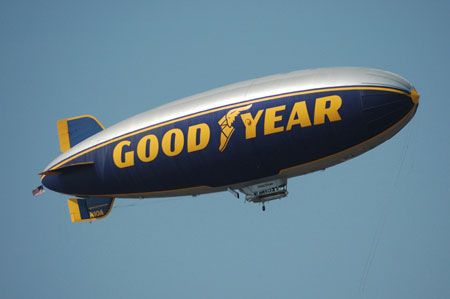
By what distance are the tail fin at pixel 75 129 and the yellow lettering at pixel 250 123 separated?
8022mm

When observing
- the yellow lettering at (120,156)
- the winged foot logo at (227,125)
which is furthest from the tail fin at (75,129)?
the winged foot logo at (227,125)

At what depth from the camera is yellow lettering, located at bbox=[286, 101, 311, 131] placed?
86.8 feet

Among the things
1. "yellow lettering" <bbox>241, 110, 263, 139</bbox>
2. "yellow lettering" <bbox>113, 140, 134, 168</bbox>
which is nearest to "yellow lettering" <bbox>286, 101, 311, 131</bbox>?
"yellow lettering" <bbox>241, 110, 263, 139</bbox>

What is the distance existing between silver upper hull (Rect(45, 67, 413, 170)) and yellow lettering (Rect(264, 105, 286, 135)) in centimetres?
49

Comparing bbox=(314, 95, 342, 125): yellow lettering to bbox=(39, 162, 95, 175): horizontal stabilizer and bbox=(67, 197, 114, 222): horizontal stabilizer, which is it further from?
bbox=(67, 197, 114, 222): horizontal stabilizer

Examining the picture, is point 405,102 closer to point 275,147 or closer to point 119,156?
point 275,147

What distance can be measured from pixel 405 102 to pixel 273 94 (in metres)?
3.69

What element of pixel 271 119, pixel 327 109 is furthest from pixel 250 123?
pixel 327 109

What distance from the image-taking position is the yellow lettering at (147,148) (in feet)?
94.4

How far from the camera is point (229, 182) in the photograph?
28.1m

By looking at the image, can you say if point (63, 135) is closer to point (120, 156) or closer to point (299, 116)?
point (120, 156)

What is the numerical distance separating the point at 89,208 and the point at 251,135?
8.05 meters

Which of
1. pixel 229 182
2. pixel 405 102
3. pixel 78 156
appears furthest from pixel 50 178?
pixel 405 102

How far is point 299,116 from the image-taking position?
26516 millimetres
